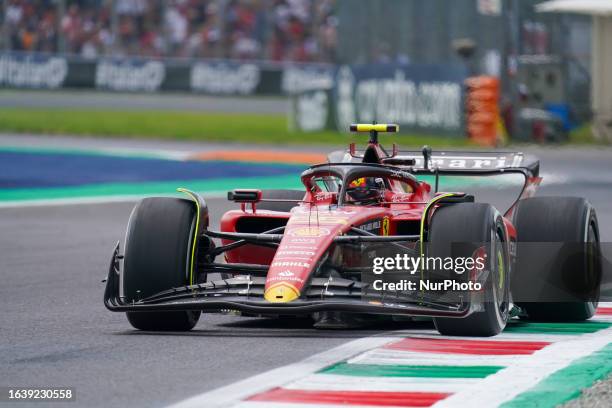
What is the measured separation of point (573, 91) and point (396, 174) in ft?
71.0

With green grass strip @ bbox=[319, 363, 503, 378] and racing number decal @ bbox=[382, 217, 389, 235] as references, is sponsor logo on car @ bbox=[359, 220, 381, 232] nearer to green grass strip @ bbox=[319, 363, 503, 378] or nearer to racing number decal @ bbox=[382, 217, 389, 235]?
racing number decal @ bbox=[382, 217, 389, 235]

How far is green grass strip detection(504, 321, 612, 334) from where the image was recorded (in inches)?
318

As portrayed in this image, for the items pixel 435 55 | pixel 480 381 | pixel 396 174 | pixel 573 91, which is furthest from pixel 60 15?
pixel 480 381

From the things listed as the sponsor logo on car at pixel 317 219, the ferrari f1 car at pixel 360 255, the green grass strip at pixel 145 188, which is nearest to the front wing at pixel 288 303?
the ferrari f1 car at pixel 360 255

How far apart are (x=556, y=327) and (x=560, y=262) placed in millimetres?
410

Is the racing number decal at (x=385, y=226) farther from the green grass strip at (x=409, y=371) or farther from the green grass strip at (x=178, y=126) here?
the green grass strip at (x=178, y=126)

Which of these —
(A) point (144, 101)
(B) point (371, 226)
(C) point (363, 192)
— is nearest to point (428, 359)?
(B) point (371, 226)

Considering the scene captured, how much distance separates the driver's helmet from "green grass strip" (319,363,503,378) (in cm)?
203

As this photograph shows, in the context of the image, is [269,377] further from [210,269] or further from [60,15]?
[60,15]

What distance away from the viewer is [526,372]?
6.52 m

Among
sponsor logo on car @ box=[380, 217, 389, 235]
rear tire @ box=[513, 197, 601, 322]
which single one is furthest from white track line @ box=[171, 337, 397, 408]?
rear tire @ box=[513, 197, 601, 322]

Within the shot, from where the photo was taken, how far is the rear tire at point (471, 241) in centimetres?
756

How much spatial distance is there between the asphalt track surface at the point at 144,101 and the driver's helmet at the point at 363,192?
101 feet

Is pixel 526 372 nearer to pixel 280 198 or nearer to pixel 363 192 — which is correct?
pixel 363 192
